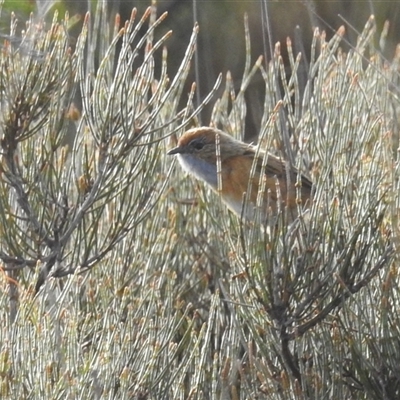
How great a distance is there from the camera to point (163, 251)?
241 inches

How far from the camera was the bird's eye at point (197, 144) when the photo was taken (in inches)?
244

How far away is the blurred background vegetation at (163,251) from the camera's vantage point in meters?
4.39

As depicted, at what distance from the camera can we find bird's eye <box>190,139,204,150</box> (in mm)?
6188

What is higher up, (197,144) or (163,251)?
(197,144)

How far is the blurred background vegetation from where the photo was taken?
4.39 metres

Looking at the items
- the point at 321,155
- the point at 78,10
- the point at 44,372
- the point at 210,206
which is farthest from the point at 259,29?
the point at 44,372

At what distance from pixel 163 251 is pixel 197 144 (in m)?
0.68

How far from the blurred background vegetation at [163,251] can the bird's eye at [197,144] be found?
1.03 ft

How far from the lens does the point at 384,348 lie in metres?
4.49

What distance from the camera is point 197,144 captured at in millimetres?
6191

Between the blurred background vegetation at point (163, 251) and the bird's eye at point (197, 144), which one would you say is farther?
the bird's eye at point (197, 144)

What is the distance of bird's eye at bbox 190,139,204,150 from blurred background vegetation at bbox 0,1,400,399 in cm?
31

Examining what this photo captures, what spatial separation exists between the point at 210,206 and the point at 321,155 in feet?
4.20

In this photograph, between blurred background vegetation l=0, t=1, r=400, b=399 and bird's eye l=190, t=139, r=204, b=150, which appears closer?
blurred background vegetation l=0, t=1, r=400, b=399
